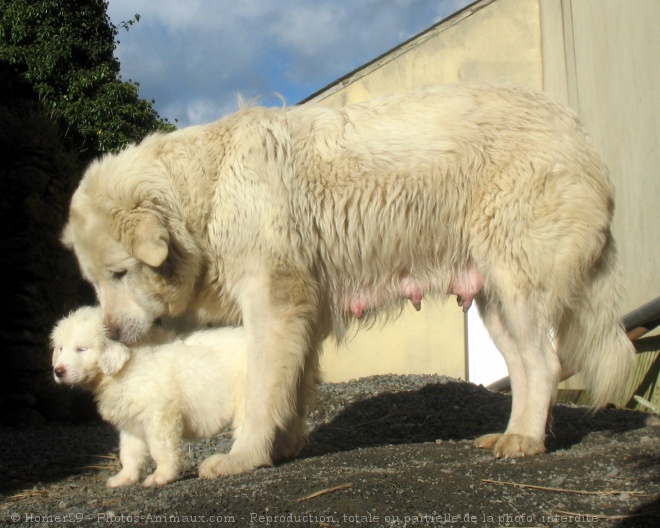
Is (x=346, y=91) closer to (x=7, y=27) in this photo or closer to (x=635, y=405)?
(x=635, y=405)

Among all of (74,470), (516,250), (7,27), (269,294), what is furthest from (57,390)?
(7,27)

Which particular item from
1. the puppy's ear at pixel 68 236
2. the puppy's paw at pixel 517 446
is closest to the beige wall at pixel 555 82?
the puppy's paw at pixel 517 446

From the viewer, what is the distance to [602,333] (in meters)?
4.97

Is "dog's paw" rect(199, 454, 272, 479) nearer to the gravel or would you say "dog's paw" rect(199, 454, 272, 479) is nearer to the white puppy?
the gravel

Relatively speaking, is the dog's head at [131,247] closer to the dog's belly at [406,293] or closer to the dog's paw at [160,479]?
the dog's paw at [160,479]

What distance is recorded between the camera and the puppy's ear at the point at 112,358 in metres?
4.55

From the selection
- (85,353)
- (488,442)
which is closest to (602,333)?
(488,442)

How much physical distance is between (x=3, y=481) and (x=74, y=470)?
497mm

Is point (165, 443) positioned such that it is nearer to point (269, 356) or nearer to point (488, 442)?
point (269, 356)

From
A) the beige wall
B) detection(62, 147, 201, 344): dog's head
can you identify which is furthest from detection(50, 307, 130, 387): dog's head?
the beige wall

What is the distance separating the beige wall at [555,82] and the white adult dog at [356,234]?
10.1 feet

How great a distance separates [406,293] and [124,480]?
7.13 feet

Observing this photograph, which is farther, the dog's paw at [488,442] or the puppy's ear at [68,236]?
the puppy's ear at [68,236]

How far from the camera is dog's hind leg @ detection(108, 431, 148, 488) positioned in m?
4.61
